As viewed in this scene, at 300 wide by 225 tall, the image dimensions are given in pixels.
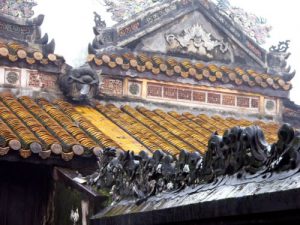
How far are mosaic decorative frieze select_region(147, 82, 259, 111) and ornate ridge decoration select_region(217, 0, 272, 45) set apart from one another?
72.3 inches

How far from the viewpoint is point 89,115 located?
10383 mm

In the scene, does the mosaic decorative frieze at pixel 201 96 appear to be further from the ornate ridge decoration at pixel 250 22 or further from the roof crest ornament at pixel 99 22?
the ornate ridge decoration at pixel 250 22

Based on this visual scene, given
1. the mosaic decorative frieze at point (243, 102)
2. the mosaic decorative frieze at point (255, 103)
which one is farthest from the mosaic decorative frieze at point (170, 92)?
the mosaic decorative frieze at point (255, 103)

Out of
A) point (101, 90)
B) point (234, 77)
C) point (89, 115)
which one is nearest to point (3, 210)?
point (89, 115)

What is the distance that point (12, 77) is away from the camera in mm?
10562

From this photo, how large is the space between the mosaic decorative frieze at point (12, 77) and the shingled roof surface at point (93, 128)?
0.26m

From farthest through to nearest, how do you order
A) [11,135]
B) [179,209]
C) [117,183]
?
[11,135] < [117,183] < [179,209]

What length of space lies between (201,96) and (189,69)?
564mm

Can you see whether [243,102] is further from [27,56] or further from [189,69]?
[27,56]

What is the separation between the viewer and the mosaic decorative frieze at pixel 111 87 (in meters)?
11.3

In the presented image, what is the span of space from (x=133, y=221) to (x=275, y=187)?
75.6 inches

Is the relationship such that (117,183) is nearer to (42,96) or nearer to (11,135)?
(11,135)

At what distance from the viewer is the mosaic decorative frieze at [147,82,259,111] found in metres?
11.7

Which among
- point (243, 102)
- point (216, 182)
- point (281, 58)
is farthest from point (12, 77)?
point (216, 182)
